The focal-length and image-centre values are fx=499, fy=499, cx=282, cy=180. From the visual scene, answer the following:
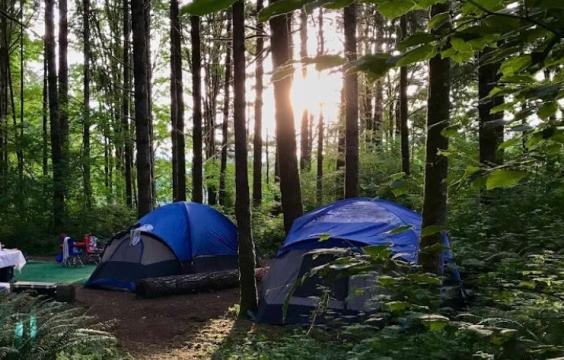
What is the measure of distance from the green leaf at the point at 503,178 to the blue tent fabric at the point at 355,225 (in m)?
5.55

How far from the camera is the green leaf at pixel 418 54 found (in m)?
0.95

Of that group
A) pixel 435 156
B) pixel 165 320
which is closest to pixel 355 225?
pixel 165 320

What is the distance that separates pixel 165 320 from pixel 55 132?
11.6 meters

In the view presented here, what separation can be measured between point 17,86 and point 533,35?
29719 millimetres

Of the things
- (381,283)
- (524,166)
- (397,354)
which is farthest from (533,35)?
(397,354)

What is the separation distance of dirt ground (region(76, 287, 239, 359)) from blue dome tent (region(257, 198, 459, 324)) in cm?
84

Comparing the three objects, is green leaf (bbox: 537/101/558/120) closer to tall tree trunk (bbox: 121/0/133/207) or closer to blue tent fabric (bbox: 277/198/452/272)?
blue tent fabric (bbox: 277/198/452/272)

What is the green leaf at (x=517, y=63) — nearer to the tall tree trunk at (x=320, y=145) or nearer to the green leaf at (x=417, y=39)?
the green leaf at (x=417, y=39)

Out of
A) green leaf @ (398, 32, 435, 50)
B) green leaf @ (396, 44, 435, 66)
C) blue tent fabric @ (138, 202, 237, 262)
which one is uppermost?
green leaf @ (398, 32, 435, 50)

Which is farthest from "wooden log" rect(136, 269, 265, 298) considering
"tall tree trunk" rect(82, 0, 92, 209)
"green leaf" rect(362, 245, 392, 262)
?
"tall tree trunk" rect(82, 0, 92, 209)

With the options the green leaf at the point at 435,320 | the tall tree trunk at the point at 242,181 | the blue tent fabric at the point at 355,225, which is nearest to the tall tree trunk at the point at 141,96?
the tall tree trunk at the point at 242,181

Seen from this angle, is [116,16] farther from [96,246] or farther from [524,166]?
[524,166]

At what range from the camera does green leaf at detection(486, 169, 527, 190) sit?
1123 millimetres

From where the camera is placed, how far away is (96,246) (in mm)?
14273
